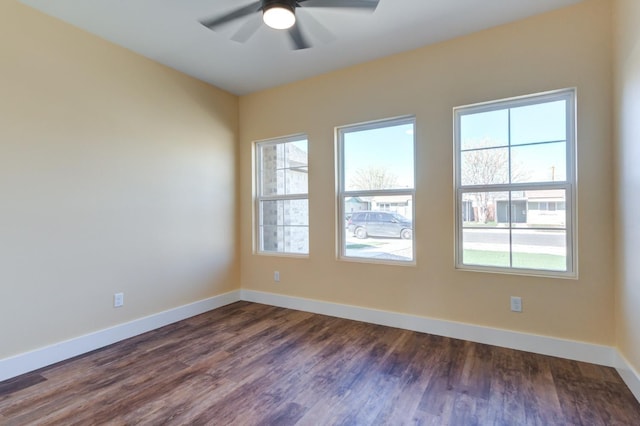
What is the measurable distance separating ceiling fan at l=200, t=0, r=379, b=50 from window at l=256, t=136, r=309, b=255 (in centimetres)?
181

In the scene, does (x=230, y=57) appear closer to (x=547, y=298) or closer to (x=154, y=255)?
(x=154, y=255)

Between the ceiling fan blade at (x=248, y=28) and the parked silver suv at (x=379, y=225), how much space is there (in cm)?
208

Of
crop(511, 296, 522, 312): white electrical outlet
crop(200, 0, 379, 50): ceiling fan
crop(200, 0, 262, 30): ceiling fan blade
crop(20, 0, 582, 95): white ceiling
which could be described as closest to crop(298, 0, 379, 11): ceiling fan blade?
crop(200, 0, 379, 50): ceiling fan

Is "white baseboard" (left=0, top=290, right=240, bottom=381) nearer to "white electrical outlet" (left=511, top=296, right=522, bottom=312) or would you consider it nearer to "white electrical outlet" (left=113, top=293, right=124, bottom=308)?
"white electrical outlet" (left=113, top=293, right=124, bottom=308)

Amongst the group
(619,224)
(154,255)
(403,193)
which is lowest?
(154,255)

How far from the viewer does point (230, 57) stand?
10.6 ft

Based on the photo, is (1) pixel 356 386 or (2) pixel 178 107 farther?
(2) pixel 178 107

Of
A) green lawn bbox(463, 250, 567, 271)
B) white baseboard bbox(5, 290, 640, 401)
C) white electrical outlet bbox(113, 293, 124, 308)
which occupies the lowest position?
white baseboard bbox(5, 290, 640, 401)

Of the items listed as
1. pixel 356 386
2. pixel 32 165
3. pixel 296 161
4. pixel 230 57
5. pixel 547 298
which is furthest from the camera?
pixel 296 161

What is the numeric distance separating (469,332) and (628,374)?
1035 mm

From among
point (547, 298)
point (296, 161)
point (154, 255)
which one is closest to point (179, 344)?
point (154, 255)

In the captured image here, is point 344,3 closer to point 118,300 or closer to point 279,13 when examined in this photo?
point 279,13

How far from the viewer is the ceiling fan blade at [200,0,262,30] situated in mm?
1915

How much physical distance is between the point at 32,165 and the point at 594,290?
4474 millimetres
